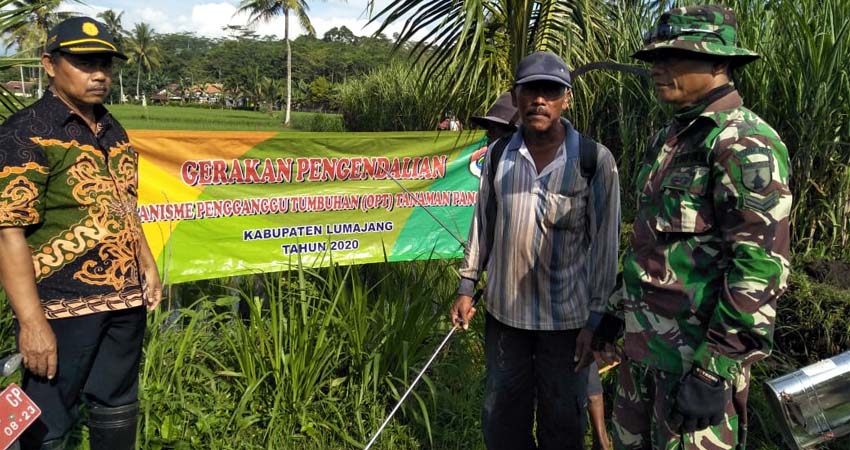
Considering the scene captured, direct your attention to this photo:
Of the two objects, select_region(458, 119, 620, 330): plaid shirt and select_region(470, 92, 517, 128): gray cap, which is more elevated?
select_region(470, 92, 517, 128): gray cap

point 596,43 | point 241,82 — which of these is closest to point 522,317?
point 596,43

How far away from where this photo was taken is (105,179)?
2.31 m

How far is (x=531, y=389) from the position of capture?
8.20ft

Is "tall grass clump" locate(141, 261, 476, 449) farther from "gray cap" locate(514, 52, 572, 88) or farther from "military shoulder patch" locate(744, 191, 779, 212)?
"military shoulder patch" locate(744, 191, 779, 212)

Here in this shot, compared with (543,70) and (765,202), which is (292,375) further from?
(765,202)

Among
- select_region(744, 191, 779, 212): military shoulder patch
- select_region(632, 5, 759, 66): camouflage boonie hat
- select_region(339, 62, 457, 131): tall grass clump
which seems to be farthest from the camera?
select_region(339, 62, 457, 131): tall grass clump

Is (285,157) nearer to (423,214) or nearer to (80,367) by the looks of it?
(423,214)

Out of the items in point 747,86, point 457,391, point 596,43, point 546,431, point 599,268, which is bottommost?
point 457,391

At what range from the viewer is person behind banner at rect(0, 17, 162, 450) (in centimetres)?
207

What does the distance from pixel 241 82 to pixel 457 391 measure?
322 ft

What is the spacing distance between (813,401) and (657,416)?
1.41 ft

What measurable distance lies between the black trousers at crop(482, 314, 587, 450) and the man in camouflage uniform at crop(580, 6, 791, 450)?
0.40m

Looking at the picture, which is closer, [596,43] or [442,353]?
[442,353]

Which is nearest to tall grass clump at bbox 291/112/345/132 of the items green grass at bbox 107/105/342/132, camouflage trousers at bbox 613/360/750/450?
green grass at bbox 107/105/342/132
